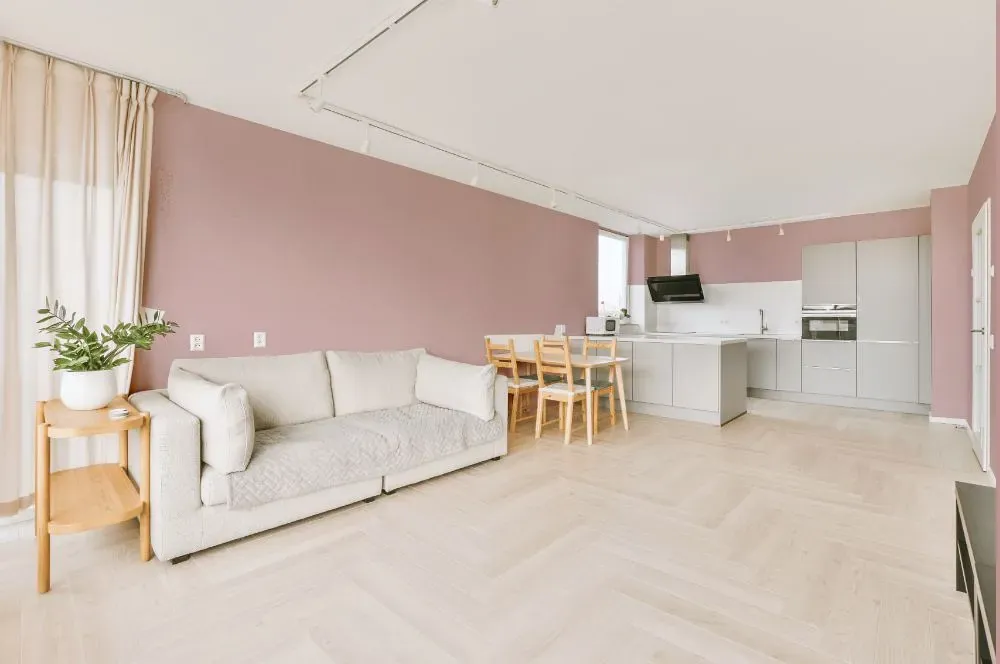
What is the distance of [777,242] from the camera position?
6633mm

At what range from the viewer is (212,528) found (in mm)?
2209

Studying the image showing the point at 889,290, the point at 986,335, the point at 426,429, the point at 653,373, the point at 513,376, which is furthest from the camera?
the point at 889,290

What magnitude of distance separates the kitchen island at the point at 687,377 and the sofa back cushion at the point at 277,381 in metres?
3.36

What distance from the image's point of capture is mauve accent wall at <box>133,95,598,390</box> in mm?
A: 2939

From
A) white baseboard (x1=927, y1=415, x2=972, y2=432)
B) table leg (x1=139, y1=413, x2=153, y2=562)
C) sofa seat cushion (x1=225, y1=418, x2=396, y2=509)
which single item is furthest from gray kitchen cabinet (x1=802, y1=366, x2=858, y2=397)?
table leg (x1=139, y1=413, x2=153, y2=562)

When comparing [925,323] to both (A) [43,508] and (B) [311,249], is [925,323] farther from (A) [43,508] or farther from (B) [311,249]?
(A) [43,508]

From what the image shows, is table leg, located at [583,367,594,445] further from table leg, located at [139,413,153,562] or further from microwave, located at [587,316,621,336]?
table leg, located at [139,413,153,562]

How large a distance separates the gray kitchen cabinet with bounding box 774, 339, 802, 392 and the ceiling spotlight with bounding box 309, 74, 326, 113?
6.11 meters

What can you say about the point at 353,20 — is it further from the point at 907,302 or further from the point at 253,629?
the point at 907,302

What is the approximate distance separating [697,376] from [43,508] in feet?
15.8

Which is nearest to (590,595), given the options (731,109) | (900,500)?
(900,500)

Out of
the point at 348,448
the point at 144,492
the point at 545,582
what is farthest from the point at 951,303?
the point at 144,492

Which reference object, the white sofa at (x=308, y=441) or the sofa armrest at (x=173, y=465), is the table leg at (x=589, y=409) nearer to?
the white sofa at (x=308, y=441)

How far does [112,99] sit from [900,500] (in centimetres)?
509
